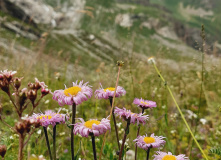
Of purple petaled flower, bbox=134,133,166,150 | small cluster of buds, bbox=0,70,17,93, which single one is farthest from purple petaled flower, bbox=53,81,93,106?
purple petaled flower, bbox=134,133,166,150

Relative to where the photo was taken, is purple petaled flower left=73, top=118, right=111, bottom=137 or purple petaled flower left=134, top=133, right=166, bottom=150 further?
purple petaled flower left=134, top=133, right=166, bottom=150

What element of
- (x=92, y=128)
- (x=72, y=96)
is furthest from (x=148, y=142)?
(x=72, y=96)

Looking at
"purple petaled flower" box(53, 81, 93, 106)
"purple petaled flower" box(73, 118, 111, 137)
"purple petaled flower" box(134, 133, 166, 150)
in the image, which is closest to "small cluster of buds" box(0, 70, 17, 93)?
"purple petaled flower" box(53, 81, 93, 106)

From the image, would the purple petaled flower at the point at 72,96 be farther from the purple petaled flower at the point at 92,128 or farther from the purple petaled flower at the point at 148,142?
the purple petaled flower at the point at 148,142

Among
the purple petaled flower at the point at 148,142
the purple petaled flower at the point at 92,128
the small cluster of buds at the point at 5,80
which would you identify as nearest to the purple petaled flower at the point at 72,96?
the purple petaled flower at the point at 92,128

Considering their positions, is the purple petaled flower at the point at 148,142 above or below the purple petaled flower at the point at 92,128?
below

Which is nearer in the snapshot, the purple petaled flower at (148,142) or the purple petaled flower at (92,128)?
the purple petaled flower at (92,128)

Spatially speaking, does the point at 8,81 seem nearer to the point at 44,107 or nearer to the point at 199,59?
the point at 199,59

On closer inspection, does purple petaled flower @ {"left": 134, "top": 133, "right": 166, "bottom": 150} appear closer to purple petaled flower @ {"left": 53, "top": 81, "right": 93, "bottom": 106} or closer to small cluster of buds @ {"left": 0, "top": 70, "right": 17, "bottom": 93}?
purple petaled flower @ {"left": 53, "top": 81, "right": 93, "bottom": 106}

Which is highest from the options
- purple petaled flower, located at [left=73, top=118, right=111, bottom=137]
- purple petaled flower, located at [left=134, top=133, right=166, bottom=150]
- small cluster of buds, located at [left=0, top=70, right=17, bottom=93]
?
small cluster of buds, located at [left=0, top=70, right=17, bottom=93]

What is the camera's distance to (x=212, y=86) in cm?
497

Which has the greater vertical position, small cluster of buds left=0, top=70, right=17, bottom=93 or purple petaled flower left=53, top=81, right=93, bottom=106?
small cluster of buds left=0, top=70, right=17, bottom=93

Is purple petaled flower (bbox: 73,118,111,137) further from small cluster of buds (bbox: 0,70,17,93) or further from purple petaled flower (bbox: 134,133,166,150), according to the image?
small cluster of buds (bbox: 0,70,17,93)

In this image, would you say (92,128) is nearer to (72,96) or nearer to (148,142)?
(72,96)
